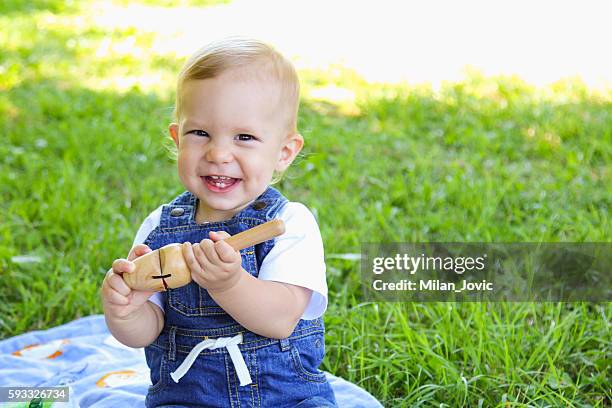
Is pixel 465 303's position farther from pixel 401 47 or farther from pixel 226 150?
pixel 401 47

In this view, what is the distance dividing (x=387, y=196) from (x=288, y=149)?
1791mm

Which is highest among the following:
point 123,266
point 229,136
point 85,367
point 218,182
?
point 229,136

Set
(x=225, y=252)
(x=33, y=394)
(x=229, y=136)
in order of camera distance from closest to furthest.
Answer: (x=225, y=252) → (x=229, y=136) → (x=33, y=394)

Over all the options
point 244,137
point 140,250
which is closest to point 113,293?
point 140,250

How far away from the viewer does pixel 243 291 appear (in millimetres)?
1698

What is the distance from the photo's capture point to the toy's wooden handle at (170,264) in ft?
5.28

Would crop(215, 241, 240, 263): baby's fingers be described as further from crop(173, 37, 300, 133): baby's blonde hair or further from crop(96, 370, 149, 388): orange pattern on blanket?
crop(96, 370, 149, 388): orange pattern on blanket

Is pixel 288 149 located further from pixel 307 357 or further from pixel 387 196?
pixel 387 196

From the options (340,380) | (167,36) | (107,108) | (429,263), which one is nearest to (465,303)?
(429,263)

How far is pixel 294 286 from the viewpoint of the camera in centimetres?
183

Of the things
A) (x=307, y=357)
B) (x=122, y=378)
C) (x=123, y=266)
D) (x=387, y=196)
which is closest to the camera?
(x=123, y=266)

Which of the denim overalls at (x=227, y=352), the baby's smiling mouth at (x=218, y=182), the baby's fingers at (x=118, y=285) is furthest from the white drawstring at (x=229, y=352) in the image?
the baby's smiling mouth at (x=218, y=182)

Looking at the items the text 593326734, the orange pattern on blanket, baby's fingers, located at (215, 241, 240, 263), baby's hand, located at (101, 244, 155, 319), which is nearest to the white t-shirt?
baby's hand, located at (101, 244, 155, 319)

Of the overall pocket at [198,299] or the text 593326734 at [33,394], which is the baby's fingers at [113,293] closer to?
the overall pocket at [198,299]
